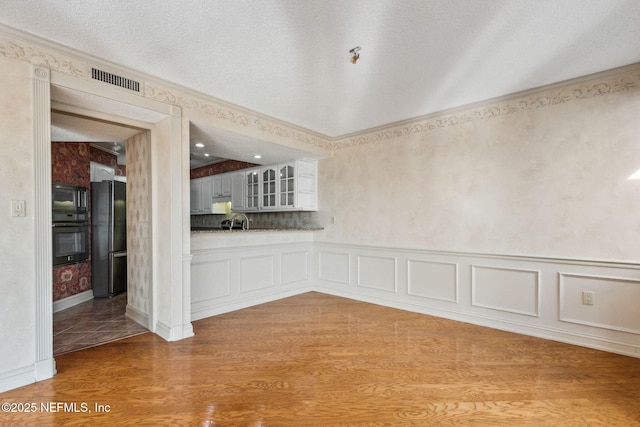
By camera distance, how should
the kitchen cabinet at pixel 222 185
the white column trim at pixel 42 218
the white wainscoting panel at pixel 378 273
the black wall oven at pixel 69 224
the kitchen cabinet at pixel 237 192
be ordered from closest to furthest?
1. the white column trim at pixel 42 218
2. the black wall oven at pixel 69 224
3. the white wainscoting panel at pixel 378 273
4. the kitchen cabinet at pixel 237 192
5. the kitchen cabinet at pixel 222 185

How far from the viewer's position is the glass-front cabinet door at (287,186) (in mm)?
5240

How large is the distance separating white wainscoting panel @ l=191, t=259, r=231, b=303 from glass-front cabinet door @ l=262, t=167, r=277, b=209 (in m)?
1.92

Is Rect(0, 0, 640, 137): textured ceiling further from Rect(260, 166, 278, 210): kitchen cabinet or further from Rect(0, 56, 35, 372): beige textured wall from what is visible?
Rect(260, 166, 278, 210): kitchen cabinet

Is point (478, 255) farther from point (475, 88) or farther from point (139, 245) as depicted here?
point (139, 245)

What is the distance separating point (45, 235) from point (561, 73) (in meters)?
4.79

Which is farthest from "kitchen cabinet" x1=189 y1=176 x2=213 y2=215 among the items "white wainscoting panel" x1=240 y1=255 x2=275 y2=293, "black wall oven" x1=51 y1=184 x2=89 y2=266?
"white wainscoting panel" x1=240 y1=255 x2=275 y2=293

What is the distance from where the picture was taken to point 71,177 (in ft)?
14.8

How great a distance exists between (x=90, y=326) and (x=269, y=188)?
3.40 meters

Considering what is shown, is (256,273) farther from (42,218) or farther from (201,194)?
(201,194)

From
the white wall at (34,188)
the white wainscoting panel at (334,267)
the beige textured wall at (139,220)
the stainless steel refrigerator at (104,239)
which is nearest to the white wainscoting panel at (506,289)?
the white wainscoting panel at (334,267)

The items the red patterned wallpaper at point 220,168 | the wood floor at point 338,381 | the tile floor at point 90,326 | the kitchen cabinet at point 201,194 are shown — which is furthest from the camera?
the kitchen cabinet at point 201,194

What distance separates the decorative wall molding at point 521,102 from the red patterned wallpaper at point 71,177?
4502mm

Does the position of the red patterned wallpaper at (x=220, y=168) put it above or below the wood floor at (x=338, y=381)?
above

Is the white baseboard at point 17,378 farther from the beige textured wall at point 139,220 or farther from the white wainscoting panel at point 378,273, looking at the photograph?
the white wainscoting panel at point 378,273
